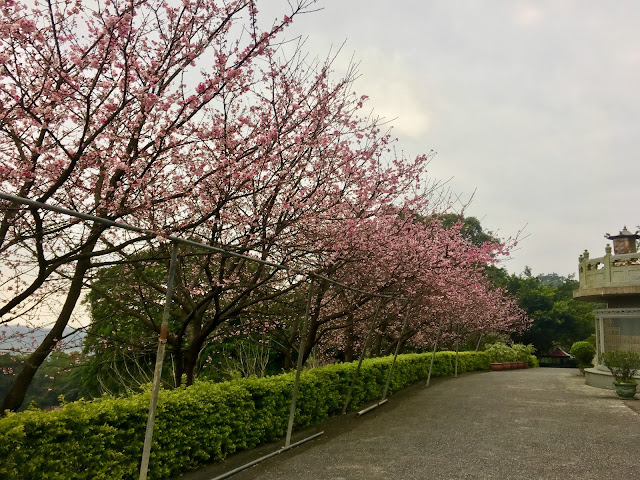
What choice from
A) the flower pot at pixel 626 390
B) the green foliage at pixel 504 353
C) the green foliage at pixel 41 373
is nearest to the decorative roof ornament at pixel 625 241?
the flower pot at pixel 626 390

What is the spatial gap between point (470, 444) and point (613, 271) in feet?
41.7

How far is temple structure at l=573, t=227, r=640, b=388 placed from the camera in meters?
17.8

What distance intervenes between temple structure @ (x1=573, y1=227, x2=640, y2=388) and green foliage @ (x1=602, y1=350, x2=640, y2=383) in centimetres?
237

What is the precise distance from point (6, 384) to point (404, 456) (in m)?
5.69

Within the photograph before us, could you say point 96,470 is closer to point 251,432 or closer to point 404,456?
A: point 251,432

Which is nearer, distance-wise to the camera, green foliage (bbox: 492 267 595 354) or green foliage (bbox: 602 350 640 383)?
green foliage (bbox: 602 350 640 383)

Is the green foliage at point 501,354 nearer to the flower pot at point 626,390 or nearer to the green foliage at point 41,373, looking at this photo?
the flower pot at point 626,390

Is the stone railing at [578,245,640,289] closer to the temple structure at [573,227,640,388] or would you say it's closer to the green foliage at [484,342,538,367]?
the temple structure at [573,227,640,388]

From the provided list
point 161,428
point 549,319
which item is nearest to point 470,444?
point 161,428

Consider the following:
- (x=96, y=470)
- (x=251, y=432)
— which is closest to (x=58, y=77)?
(x=96, y=470)

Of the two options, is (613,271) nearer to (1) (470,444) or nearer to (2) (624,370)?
(2) (624,370)

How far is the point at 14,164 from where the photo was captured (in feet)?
19.2

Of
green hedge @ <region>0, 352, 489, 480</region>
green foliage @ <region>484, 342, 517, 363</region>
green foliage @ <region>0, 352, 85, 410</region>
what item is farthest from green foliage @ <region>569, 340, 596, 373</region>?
green foliage @ <region>0, 352, 85, 410</region>

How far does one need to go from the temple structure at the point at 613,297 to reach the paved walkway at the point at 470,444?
183 inches
